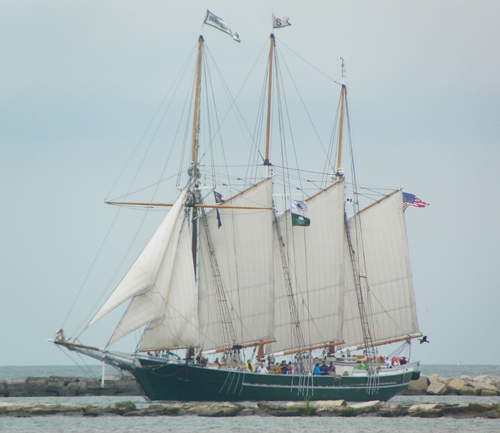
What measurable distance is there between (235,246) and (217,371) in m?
9.09

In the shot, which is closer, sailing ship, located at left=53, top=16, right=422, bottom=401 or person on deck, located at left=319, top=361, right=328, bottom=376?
sailing ship, located at left=53, top=16, right=422, bottom=401

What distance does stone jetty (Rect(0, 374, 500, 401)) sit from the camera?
76312mm

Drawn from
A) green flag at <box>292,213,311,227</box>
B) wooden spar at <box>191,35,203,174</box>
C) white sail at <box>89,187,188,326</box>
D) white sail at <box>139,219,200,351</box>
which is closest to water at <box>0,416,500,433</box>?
white sail at <box>89,187,188,326</box>

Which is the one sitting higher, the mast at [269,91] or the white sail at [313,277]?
the mast at [269,91]

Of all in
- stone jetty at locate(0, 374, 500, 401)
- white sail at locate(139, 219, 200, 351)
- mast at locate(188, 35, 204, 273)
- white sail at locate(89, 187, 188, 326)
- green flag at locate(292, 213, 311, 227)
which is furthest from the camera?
stone jetty at locate(0, 374, 500, 401)

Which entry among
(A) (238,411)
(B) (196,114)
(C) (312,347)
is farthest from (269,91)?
(A) (238,411)

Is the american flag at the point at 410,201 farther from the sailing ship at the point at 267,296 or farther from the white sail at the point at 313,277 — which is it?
the white sail at the point at 313,277

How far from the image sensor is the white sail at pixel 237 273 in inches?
2510

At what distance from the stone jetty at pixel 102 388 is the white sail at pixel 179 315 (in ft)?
47.8

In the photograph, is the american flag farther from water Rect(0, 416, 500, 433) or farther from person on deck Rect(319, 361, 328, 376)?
water Rect(0, 416, 500, 433)

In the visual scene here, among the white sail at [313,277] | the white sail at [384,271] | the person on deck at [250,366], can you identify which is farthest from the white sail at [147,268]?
the white sail at [384,271]

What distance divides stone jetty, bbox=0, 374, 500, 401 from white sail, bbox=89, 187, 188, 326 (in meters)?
17.8

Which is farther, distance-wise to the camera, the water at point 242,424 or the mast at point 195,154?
the mast at point 195,154

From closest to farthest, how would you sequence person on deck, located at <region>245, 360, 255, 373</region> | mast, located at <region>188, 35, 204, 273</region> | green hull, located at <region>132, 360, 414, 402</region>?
green hull, located at <region>132, 360, 414, 402</region>, person on deck, located at <region>245, 360, 255, 373</region>, mast, located at <region>188, 35, 204, 273</region>
